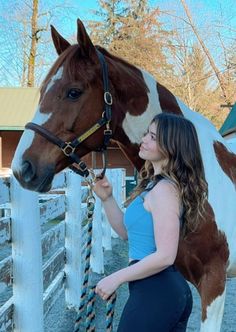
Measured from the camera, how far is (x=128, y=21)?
25750mm

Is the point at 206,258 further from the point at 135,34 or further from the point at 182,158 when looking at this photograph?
the point at 135,34

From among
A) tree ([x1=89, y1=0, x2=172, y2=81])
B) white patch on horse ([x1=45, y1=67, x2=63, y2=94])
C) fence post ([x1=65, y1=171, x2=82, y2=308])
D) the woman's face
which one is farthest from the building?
the woman's face

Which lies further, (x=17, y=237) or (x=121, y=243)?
(x=121, y=243)

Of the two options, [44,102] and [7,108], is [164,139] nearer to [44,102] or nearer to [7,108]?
[44,102]

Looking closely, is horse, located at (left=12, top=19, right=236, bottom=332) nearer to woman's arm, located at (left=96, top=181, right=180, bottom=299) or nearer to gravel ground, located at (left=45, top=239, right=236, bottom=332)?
woman's arm, located at (left=96, top=181, right=180, bottom=299)

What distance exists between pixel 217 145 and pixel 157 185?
3.27ft

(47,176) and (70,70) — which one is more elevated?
(70,70)

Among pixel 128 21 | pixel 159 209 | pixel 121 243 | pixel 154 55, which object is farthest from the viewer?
pixel 128 21

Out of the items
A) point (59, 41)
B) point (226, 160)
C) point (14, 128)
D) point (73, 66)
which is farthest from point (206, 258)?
point (14, 128)

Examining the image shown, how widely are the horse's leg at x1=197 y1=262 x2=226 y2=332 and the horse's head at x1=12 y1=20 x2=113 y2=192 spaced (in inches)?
36.6

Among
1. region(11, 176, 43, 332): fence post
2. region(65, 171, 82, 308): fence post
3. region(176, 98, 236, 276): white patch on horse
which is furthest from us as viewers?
region(65, 171, 82, 308): fence post

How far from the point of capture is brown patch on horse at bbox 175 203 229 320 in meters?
2.26

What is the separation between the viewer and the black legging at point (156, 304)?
1.64 m

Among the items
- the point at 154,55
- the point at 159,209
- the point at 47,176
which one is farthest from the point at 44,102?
the point at 154,55
